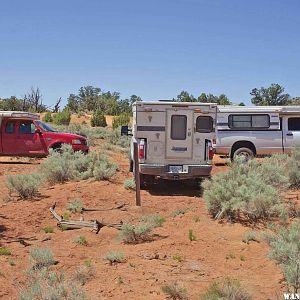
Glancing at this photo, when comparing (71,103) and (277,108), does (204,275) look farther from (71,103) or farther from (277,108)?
(71,103)

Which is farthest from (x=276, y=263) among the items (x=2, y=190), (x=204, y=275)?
(x=2, y=190)

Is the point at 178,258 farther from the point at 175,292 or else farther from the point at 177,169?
the point at 177,169

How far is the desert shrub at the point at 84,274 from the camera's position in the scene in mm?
6031

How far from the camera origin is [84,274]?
6180mm

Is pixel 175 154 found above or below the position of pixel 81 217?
above

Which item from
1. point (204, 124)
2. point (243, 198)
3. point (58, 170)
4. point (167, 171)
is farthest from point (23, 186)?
point (243, 198)

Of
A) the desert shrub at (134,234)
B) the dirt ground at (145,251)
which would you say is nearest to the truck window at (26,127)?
the dirt ground at (145,251)

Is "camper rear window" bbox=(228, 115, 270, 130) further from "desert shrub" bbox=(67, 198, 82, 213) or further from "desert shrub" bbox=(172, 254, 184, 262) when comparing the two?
"desert shrub" bbox=(172, 254, 184, 262)

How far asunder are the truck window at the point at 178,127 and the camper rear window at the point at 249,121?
6711 mm

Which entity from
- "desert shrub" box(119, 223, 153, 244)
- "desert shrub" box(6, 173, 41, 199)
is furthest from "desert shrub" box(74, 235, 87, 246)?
"desert shrub" box(6, 173, 41, 199)

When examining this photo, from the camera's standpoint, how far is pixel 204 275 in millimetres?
6266

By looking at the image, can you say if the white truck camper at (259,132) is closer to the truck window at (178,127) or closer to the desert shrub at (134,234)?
the truck window at (178,127)

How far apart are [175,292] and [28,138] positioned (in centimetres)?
1467

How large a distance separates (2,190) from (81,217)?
4055 mm
